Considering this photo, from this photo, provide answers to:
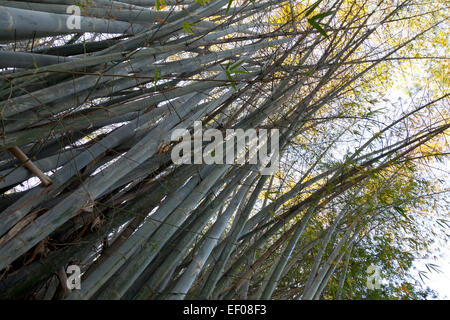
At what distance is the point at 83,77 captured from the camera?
137 cm

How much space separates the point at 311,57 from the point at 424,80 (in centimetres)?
149

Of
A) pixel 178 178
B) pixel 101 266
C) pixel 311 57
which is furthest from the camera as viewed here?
pixel 311 57

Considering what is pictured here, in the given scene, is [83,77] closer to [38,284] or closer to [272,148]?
[38,284]

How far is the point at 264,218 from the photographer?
1.95 metres

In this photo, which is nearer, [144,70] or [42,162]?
[42,162]

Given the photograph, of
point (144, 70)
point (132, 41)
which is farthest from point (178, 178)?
point (132, 41)

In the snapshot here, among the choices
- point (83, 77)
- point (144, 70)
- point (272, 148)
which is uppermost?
point (144, 70)

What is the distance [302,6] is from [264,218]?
214 cm

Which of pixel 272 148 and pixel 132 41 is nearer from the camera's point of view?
pixel 132 41

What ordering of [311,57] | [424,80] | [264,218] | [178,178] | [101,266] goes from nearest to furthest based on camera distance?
[101,266]
[178,178]
[264,218]
[311,57]
[424,80]

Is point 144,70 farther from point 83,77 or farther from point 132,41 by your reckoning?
point 83,77

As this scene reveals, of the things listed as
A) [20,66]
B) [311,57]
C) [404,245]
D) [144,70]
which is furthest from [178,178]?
[404,245]

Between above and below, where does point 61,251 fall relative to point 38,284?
above

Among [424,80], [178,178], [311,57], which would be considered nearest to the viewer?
[178,178]
